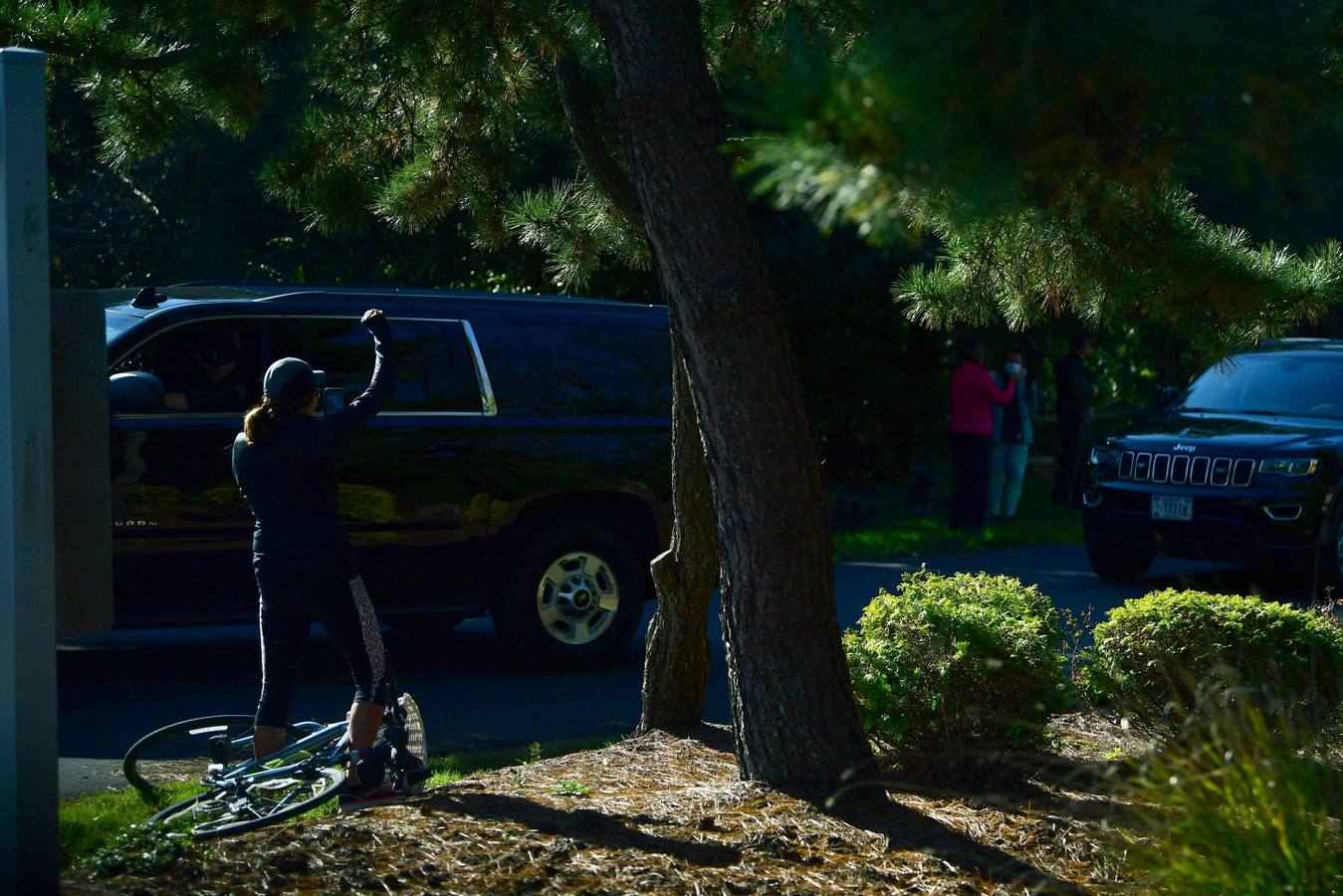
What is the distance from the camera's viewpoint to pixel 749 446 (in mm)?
5340

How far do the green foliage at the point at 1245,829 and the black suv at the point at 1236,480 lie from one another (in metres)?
8.44

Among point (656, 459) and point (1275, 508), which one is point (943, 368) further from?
point (656, 459)

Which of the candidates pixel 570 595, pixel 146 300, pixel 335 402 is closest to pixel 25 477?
pixel 335 402

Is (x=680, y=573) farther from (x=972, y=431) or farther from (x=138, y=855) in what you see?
(x=972, y=431)

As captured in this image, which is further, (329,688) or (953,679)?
(329,688)

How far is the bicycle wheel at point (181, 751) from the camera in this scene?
6.17 meters

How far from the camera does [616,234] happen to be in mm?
8117

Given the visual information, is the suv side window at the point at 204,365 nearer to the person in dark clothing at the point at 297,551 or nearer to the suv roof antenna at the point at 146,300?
the suv roof antenna at the point at 146,300

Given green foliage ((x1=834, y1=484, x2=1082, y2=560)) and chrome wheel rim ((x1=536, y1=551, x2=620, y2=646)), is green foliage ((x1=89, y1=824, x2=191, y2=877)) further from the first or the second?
green foliage ((x1=834, y1=484, x2=1082, y2=560))

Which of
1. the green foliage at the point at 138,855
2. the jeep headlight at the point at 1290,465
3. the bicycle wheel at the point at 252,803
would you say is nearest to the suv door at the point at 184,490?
the bicycle wheel at the point at 252,803

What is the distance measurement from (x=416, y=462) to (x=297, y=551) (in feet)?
11.2

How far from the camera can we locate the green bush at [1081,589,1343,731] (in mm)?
6605

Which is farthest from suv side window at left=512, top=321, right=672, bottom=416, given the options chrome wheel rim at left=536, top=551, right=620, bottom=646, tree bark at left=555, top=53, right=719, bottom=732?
tree bark at left=555, top=53, right=719, bottom=732

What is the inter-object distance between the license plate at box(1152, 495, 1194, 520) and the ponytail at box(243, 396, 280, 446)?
8331 mm
